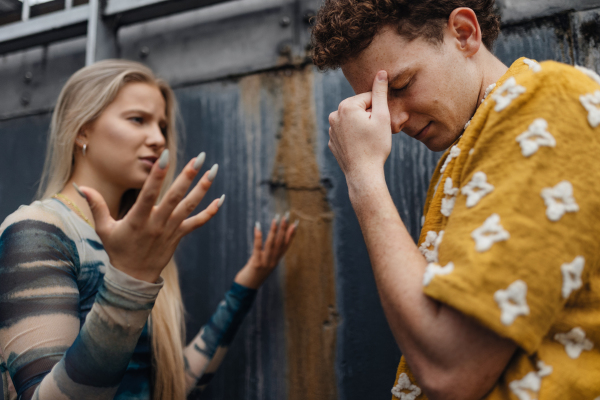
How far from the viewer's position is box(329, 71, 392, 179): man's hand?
1.08 metres

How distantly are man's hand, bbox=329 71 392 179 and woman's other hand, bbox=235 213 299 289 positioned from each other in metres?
0.82

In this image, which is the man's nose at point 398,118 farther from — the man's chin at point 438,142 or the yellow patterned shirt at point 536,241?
the yellow patterned shirt at point 536,241

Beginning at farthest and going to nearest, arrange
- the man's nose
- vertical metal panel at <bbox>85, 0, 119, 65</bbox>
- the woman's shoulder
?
vertical metal panel at <bbox>85, 0, 119, 65</bbox>
the woman's shoulder
the man's nose

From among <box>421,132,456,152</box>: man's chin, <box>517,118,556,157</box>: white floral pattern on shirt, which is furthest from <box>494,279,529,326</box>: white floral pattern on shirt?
<box>421,132,456,152</box>: man's chin

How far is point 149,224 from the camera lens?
1066mm

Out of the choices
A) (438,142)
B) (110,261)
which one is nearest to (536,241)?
(438,142)

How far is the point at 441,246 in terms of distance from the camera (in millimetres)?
841

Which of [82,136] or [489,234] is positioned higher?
[82,136]

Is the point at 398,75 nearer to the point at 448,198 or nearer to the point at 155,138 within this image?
the point at 448,198

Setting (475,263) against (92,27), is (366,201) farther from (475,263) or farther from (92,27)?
(92,27)

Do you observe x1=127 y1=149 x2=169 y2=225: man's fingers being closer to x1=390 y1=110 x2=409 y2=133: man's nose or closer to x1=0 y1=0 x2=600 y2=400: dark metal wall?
x1=390 y1=110 x2=409 y2=133: man's nose

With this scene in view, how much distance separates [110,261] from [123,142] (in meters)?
0.83

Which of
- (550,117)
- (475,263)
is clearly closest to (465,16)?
(550,117)

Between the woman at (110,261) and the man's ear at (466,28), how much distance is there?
0.78 metres
